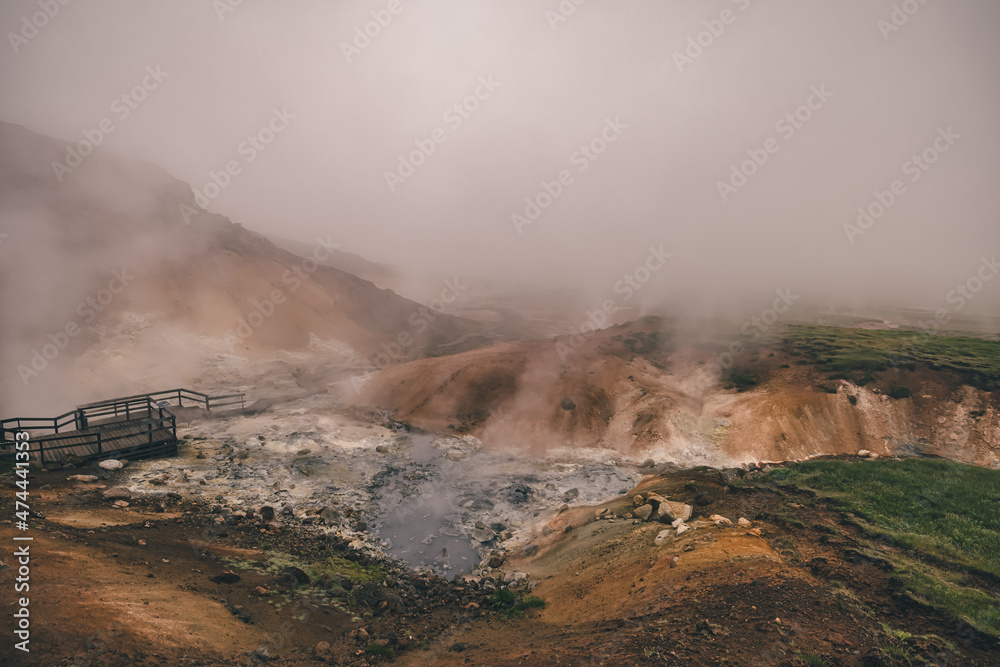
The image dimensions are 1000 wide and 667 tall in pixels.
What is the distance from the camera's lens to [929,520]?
14.4 metres

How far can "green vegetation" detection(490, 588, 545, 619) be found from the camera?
13484 mm

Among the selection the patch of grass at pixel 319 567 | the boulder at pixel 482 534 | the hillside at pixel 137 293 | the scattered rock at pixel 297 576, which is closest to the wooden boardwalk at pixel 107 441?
the patch of grass at pixel 319 567

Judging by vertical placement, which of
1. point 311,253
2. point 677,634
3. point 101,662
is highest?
point 311,253

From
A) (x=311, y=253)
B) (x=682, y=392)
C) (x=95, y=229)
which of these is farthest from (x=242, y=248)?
(x=311, y=253)

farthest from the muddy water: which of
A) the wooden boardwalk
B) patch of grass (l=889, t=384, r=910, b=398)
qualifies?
patch of grass (l=889, t=384, r=910, b=398)

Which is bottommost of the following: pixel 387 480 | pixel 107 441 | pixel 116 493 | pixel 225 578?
pixel 387 480

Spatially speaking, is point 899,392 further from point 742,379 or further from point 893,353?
point 742,379

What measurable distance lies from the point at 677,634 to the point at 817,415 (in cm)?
2498

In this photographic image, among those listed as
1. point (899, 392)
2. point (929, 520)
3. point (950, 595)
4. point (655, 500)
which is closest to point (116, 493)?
point (655, 500)

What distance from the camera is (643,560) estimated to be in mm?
13898

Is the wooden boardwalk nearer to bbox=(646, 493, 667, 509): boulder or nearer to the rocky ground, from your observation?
the rocky ground

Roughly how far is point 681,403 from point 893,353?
14772 mm

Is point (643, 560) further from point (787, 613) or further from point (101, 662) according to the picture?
point (101, 662)

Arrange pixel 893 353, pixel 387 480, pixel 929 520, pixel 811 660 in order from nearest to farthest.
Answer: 1. pixel 811 660
2. pixel 929 520
3. pixel 387 480
4. pixel 893 353
